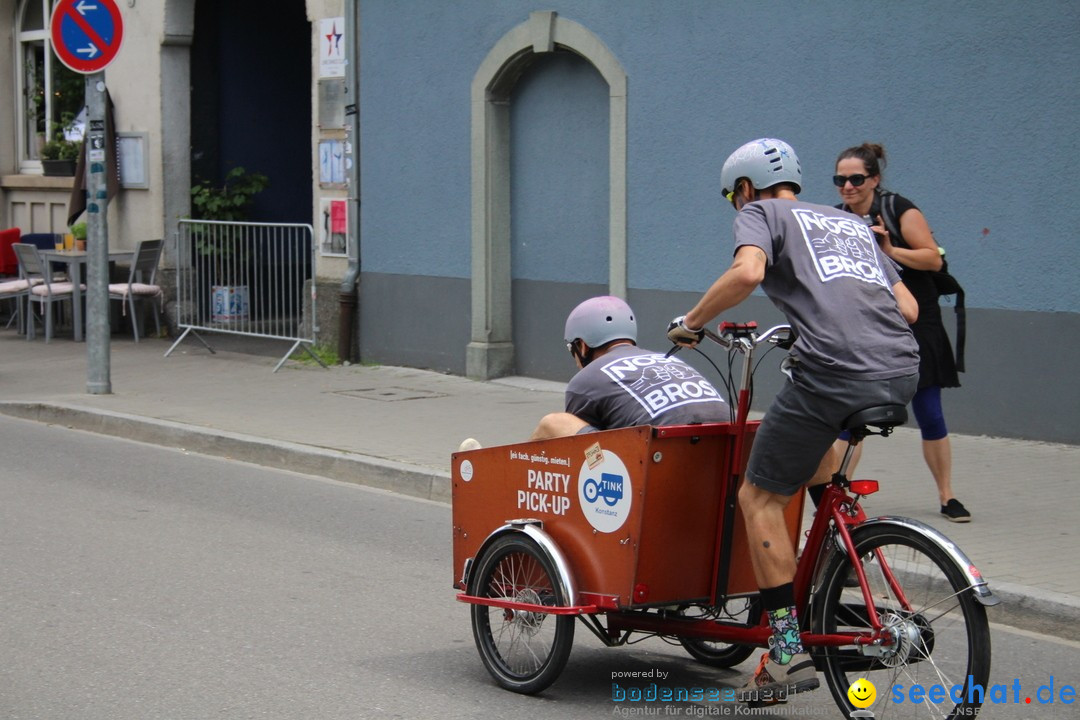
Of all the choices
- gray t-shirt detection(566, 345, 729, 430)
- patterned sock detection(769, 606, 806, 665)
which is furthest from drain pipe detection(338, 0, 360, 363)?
patterned sock detection(769, 606, 806, 665)

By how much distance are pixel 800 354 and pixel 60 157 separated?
621 inches

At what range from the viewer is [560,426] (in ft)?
15.8

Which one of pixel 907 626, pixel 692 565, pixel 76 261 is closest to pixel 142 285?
pixel 76 261

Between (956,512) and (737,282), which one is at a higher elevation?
(737,282)

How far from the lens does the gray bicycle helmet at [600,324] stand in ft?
16.3

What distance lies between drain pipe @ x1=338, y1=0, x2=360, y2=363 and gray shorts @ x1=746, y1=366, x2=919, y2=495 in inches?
390

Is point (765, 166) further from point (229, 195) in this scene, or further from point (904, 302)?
point (229, 195)

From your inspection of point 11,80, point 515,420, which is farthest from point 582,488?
point 11,80

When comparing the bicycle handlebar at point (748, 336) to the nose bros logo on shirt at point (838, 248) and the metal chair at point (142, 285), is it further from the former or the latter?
the metal chair at point (142, 285)

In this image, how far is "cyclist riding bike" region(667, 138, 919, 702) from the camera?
424 cm

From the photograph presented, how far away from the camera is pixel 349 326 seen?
14.0m

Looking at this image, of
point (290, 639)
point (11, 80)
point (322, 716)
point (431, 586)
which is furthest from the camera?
point (11, 80)

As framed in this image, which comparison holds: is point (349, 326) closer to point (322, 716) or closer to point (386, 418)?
point (386, 418)

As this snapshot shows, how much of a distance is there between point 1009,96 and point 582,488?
594 centimetres
